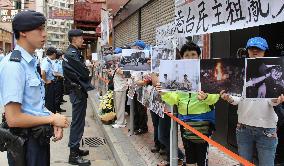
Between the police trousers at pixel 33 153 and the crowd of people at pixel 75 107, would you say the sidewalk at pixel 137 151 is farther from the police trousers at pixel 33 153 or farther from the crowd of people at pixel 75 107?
the police trousers at pixel 33 153

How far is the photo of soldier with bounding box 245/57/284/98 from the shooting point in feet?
9.51

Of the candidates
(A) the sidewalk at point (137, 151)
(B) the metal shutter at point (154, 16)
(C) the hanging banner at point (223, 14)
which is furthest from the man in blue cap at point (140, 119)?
(C) the hanging banner at point (223, 14)

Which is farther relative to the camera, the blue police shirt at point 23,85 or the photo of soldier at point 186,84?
the photo of soldier at point 186,84

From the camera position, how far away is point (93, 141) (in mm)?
7766

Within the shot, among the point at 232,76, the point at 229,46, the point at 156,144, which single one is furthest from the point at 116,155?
the point at 232,76

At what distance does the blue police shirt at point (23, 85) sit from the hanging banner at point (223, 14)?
1.77 metres

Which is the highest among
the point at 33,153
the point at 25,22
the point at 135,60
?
the point at 25,22

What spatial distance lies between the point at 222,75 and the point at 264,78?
41cm

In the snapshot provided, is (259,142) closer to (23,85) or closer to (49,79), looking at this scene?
(23,85)

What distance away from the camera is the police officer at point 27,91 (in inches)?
106

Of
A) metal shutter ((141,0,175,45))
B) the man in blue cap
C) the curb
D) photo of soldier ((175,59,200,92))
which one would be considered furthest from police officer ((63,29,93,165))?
metal shutter ((141,0,175,45))

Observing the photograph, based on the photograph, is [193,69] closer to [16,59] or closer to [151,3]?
[16,59]

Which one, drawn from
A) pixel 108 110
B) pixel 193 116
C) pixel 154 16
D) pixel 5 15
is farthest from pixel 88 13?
pixel 193 116

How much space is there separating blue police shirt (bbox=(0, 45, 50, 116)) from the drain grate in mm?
4652
